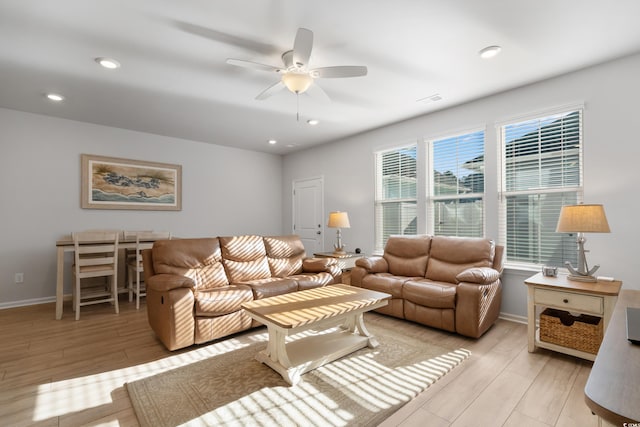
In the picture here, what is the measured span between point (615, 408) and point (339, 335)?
2.40 m

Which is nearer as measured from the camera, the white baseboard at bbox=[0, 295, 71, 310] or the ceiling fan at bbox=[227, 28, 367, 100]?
the ceiling fan at bbox=[227, 28, 367, 100]

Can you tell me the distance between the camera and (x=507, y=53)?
273cm

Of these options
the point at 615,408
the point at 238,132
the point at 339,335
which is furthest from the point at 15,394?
the point at 238,132

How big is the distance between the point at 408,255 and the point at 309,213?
2.67m

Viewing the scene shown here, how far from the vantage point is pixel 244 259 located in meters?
3.76

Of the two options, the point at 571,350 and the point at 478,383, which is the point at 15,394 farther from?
the point at 571,350

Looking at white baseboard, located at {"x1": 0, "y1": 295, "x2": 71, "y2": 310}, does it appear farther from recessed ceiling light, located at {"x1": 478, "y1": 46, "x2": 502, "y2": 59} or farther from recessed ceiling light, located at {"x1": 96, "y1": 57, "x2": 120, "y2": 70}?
recessed ceiling light, located at {"x1": 478, "y1": 46, "x2": 502, "y2": 59}

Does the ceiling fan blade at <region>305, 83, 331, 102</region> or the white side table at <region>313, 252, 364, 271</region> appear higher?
the ceiling fan blade at <region>305, 83, 331, 102</region>

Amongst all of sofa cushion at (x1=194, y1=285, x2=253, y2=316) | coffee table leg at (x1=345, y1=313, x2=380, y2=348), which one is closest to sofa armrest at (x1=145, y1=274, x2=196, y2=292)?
sofa cushion at (x1=194, y1=285, x2=253, y2=316)

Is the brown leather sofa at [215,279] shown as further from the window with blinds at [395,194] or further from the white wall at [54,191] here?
the white wall at [54,191]

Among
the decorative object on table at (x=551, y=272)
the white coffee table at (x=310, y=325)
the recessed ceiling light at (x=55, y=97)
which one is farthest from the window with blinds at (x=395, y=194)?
the recessed ceiling light at (x=55, y=97)

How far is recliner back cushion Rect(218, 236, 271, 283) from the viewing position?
361cm

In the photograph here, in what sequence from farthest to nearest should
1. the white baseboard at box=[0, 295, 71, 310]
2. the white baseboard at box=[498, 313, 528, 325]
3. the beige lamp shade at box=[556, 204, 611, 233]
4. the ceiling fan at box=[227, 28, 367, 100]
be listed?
the white baseboard at box=[0, 295, 71, 310] → the white baseboard at box=[498, 313, 528, 325] → the beige lamp shade at box=[556, 204, 611, 233] → the ceiling fan at box=[227, 28, 367, 100]

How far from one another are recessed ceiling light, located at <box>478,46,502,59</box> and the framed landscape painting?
481cm
